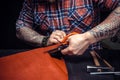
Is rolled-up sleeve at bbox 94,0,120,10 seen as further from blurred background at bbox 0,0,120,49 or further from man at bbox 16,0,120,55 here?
blurred background at bbox 0,0,120,49

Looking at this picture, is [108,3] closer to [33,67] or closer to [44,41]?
[44,41]

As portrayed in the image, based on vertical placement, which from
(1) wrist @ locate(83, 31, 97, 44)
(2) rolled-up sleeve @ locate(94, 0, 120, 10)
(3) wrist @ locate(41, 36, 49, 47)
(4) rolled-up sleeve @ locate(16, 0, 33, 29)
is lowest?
(3) wrist @ locate(41, 36, 49, 47)

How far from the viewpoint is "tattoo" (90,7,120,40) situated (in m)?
0.97

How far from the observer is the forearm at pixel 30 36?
1.09 metres

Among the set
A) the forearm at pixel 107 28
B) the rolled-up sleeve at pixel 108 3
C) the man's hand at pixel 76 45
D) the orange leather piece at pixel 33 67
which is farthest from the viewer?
the rolled-up sleeve at pixel 108 3

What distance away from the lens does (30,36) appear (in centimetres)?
113

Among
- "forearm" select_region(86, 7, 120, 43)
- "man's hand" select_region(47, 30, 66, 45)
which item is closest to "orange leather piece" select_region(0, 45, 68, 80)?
A: "man's hand" select_region(47, 30, 66, 45)

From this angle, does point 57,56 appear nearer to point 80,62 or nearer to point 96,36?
point 80,62

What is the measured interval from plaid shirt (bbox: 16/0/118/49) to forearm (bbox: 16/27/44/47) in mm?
50

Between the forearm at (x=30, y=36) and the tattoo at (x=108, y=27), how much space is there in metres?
0.24

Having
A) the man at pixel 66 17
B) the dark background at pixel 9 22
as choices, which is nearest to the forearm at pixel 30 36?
the man at pixel 66 17

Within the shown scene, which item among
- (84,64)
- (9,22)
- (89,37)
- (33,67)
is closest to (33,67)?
(33,67)

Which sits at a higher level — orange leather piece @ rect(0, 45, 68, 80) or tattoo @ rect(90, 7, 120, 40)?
tattoo @ rect(90, 7, 120, 40)

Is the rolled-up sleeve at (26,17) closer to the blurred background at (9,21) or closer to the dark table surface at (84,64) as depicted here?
the dark table surface at (84,64)
